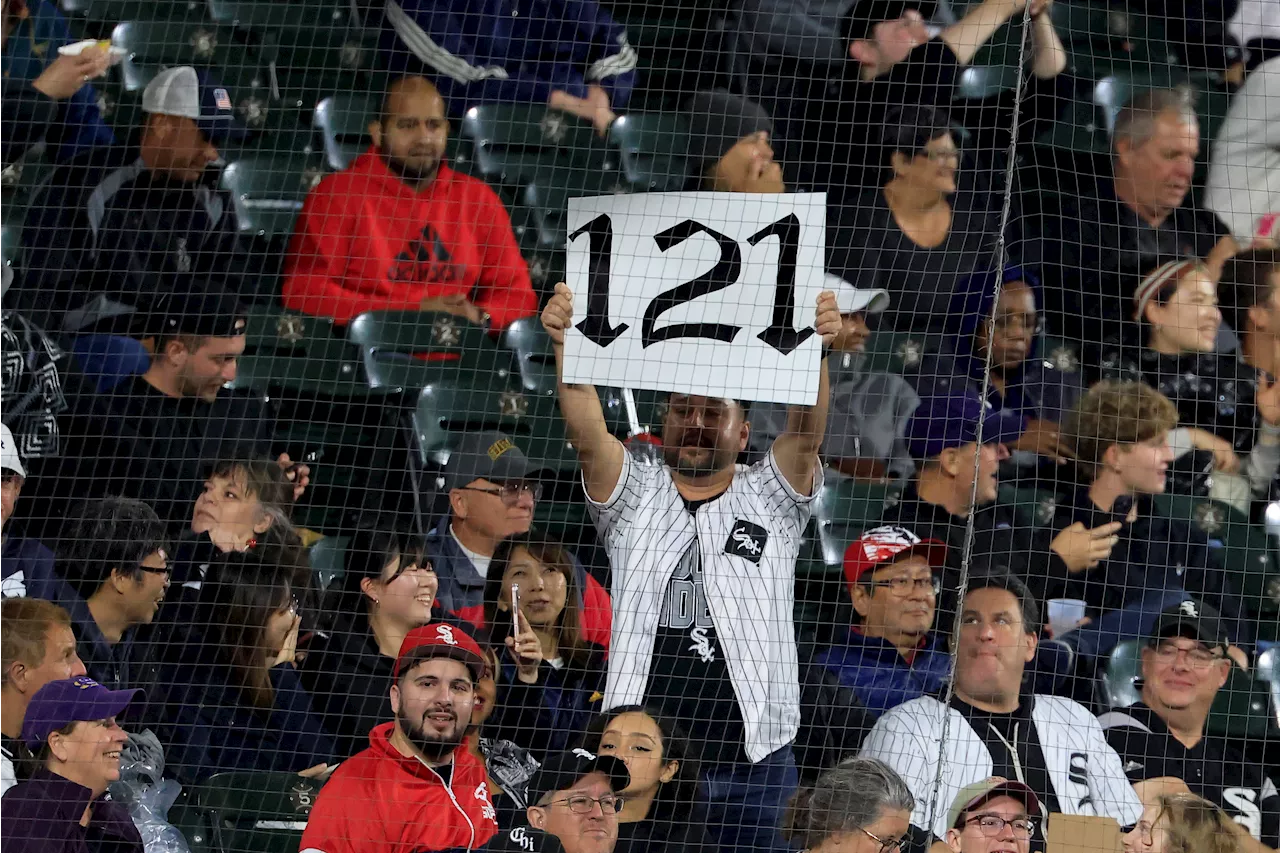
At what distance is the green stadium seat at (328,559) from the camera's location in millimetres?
4922

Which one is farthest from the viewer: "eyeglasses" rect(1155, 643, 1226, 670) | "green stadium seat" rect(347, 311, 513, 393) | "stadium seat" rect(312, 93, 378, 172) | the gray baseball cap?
"stadium seat" rect(312, 93, 378, 172)

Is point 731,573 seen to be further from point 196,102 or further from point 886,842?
point 196,102

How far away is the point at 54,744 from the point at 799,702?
2144 millimetres

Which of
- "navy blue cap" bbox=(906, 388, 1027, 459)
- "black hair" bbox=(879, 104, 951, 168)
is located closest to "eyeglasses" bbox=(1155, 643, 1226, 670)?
"navy blue cap" bbox=(906, 388, 1027, 459)

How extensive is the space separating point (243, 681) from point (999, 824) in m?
2.25

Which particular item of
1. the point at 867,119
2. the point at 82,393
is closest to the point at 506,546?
the point at 82,393

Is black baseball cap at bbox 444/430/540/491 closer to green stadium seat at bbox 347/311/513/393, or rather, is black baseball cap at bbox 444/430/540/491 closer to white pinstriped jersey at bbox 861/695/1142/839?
green stadium seat at bbox 347/311/513/393

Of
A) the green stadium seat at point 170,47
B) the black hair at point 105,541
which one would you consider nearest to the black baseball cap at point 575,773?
the black hair at point 105,541

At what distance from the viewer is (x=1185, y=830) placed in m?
4.63

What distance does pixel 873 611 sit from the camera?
485 centimetres

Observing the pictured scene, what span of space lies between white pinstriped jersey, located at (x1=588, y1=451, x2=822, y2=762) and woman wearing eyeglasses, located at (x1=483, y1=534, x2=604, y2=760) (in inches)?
4.2

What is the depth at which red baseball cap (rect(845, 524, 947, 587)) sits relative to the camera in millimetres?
4883

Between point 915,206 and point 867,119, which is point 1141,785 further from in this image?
point 867,119

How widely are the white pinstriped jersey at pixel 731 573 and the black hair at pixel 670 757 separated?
7cm
